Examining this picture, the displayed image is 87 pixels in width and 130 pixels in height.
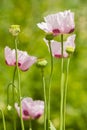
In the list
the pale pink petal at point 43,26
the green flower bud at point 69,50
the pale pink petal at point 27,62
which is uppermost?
the pale pink petal at point 43,26

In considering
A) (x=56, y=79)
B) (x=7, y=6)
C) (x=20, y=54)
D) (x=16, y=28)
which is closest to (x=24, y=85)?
(x=56, y=79)

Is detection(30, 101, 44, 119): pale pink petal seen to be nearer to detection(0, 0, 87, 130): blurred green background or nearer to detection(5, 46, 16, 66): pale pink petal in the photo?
detection(5, 46, 16, 66): pale pink petal

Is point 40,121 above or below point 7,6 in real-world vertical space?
below

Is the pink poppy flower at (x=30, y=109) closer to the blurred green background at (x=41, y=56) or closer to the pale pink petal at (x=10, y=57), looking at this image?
the pale pink petal at (x=10, y=57)

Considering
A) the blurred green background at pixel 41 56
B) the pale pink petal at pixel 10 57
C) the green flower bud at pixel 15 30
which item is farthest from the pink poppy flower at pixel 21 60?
the blurred green background at pixel 41 56

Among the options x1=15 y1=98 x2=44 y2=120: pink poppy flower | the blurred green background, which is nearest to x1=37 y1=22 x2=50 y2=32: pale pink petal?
x1=15 y1=98 x2=44 y2=120: pink poppy flower

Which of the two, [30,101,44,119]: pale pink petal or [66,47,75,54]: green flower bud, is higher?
[66,47,75,54]: green flower bud

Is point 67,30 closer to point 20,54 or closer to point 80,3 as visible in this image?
point 20,54
